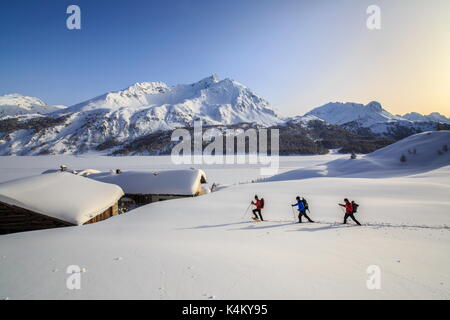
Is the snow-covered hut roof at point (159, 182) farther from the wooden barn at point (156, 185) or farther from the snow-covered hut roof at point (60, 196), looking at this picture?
the snow-covered hut roof at point (60, 196)

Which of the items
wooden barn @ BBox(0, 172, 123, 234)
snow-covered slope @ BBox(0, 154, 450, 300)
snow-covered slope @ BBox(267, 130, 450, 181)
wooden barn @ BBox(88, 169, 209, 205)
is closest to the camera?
snow-covered slope @ BBox(0, 154, 450, 300)

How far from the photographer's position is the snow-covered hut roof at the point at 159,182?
2465 cm

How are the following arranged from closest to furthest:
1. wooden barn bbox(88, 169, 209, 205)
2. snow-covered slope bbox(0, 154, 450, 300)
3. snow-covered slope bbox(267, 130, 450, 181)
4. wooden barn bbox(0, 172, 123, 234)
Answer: snow-covered slope bbox(0, 154, 450, 300), wooden barn bbox(0, 172, 123, 234), wooden barn bbox(88, 169, 209, 205), snow-covered slope bbox(267, 130, 450, 181)

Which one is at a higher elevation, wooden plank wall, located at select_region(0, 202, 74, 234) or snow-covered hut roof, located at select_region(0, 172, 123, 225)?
snow-covered hut roof, located at select_region(0, 172, 123, 225)

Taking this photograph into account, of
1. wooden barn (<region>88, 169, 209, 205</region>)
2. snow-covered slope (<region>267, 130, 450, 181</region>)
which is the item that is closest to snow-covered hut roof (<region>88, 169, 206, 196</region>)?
wooden barn (<region>88, 169, 209, 205</region>)

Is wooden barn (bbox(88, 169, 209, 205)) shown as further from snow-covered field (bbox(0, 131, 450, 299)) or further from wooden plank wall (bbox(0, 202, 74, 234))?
wooden plank wall (bbox(0, 202, 74, 234))

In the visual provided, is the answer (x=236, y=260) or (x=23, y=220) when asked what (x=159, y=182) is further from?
(x=236, y=260)

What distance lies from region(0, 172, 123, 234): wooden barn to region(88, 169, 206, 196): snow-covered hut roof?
965 cm

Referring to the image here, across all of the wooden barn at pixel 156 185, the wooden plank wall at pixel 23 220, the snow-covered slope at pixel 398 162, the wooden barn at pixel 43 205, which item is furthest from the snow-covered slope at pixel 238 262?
the snow-covered slope at pixel 398 162

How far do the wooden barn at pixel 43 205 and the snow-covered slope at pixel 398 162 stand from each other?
35152 millimetres

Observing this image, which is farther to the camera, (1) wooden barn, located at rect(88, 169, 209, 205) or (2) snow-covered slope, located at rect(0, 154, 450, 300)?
(1) wooden barn, located at rect(88, 169, 209, 205)

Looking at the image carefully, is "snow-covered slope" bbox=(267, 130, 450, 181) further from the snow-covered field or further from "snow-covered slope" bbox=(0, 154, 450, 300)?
"snow-covered slope" bbox=(0, 154, 450, 300)

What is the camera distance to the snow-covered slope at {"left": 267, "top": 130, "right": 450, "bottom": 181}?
37.9 m

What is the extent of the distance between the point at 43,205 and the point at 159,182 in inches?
540
